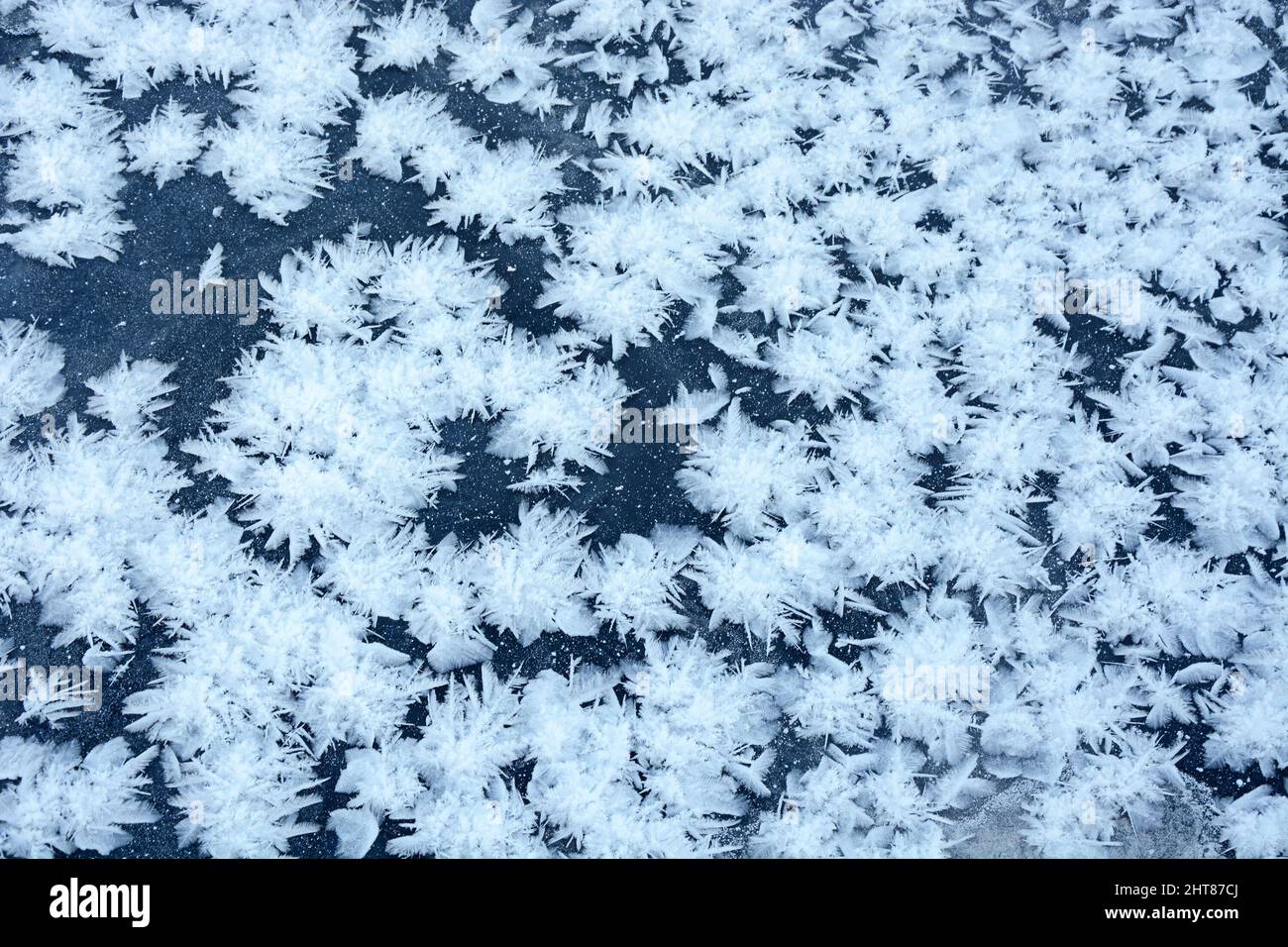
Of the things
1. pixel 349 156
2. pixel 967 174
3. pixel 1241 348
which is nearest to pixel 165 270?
pixel 349 156
